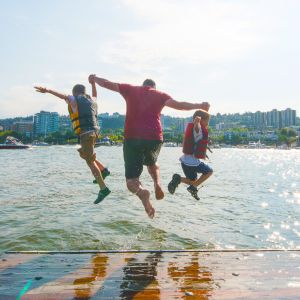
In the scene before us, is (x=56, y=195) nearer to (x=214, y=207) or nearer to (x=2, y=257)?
(x=214, y=207)

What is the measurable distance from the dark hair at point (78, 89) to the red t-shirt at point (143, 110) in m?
1.32

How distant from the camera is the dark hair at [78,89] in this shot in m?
8.40

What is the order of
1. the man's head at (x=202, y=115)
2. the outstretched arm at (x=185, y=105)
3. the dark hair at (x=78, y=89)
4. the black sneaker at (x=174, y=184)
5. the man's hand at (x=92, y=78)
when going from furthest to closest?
the black sneaker at (x=174, y=184), the man's head at (x=202, y=115), the dark hair at (x=78, y=89), the man's hand at (x=92, y=78), the outstretched arm at (x=185, y=105)

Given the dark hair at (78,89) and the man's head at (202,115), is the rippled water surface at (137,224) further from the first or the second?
the dark hair at (78,89)

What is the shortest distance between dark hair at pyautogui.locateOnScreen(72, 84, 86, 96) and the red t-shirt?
1.32 m

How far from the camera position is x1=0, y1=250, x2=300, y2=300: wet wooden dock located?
5461 millimetres

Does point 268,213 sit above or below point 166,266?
below

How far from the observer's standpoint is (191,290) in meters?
5.62

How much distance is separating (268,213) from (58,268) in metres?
15.1

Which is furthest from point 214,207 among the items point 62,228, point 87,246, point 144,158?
point 144,158

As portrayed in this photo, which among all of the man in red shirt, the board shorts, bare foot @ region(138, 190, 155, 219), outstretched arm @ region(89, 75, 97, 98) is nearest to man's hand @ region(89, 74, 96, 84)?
outstretched arm @ region(89, 75, 97, 98)

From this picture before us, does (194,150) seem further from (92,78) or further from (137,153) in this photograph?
(92,78)

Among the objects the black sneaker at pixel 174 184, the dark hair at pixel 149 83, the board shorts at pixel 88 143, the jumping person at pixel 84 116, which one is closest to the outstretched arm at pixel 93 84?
A: the jumping person at pixel 84 116

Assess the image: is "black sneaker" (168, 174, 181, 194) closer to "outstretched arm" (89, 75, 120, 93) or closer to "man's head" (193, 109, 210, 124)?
"man's head" (193, 109, 210, 124)
